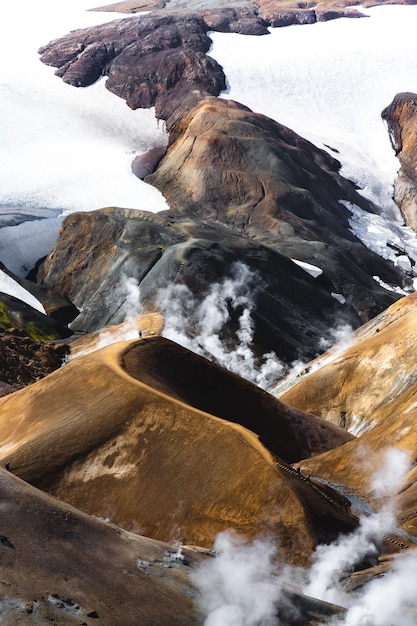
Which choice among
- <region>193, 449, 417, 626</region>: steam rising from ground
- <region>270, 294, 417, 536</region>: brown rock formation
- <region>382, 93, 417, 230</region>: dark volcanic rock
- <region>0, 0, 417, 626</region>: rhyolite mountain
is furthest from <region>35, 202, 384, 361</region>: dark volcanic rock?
<region>382, 93, 417, 230</region>: dark volcanic rock

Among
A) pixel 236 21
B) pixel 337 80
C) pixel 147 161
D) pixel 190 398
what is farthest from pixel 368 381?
pixel 236 21

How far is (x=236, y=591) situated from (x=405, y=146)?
12243cm

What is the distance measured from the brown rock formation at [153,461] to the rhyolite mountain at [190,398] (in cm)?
6

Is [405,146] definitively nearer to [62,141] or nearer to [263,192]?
[263,192]

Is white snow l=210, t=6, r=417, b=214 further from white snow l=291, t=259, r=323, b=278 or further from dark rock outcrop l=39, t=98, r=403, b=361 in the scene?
white snow l=291, t=259, r=323, b=278

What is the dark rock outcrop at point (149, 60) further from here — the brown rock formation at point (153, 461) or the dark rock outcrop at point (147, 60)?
the brown rock formation at point (153, 461)

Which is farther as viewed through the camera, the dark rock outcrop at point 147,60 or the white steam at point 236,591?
the dark rock outcrop at point 147,60

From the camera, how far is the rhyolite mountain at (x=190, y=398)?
2186cm

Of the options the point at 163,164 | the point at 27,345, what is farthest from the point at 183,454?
the point at 163,164

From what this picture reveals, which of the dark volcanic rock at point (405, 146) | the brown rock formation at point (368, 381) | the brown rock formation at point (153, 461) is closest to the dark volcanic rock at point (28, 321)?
the brown rock formation at point (368, 381)

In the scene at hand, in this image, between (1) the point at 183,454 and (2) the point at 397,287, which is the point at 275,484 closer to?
(1) the point at 183,454

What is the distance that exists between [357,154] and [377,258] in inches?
1581

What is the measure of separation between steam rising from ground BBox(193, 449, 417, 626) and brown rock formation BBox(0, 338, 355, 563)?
0.65 metres

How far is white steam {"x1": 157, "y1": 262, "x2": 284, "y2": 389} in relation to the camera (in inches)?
2477
